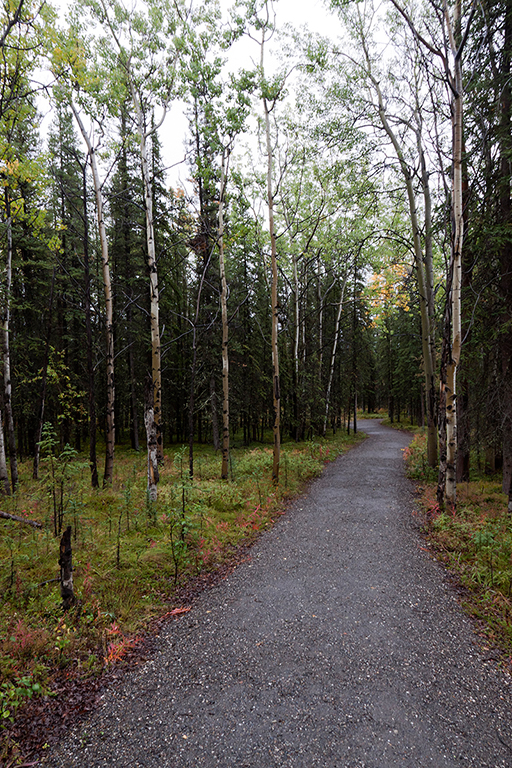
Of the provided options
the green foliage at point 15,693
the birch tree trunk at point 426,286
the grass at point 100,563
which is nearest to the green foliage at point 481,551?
the birch tree trunk at point 426,286

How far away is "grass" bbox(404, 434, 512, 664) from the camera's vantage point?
399 cm

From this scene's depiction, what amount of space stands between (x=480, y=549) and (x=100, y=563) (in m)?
5.99

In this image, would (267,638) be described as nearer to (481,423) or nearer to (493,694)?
(493,694)

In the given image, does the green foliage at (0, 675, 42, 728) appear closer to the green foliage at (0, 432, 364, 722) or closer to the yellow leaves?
the green foliage at (0, 432, 364, 722)

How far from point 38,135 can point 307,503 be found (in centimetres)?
1678

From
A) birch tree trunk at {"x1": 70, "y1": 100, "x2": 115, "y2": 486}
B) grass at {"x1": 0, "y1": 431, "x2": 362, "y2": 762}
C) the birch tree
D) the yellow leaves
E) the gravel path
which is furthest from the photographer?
the yellow leaves

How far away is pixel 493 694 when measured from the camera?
294 cm

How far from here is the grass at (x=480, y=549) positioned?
3.99 meters

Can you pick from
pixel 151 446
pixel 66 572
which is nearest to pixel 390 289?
pixel 151 446

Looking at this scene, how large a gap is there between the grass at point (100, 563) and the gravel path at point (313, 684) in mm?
586

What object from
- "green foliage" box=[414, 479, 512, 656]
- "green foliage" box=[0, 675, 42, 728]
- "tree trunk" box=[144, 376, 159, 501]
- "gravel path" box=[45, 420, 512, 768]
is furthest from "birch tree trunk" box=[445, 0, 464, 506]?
"green foliage" box=[0, 675, 42, 728]

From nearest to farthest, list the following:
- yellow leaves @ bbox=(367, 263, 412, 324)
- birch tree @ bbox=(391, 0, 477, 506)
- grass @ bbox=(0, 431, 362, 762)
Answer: grass @ bbox=(0, 431, 362, 762)
birch tree @ bbox=(391, 0, 477, 506)
yellow leaves @ bbox=(367, 263, 412, 324)

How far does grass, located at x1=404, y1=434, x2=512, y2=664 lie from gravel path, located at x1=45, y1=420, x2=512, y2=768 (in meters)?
0.29

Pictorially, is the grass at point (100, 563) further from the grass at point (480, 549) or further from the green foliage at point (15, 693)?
the grass at point (480, 549)
